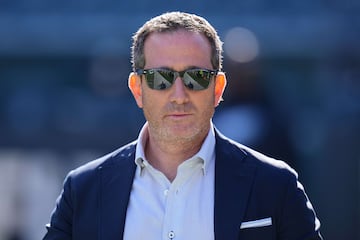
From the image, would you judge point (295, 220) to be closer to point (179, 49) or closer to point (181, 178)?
point (181, 178)

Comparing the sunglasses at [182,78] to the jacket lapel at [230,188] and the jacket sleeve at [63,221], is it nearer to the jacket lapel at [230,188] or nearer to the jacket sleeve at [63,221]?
the jacket lapel at [230,188]

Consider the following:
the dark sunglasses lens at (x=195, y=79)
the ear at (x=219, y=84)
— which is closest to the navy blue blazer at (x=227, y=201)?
the ear at (x=219, y=84)

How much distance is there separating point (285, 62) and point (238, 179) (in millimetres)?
9196

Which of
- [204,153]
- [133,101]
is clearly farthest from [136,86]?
[133,101]

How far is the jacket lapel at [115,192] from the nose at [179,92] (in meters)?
0.28

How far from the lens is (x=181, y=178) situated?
2.97m

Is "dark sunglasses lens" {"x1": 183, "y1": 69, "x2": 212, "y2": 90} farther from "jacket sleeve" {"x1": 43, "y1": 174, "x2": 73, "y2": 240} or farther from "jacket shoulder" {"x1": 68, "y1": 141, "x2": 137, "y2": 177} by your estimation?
"jacket sleeve" {"x1": 43, "y1": 174, "x2": 73, "y2": 240}

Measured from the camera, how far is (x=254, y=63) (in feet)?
16.9

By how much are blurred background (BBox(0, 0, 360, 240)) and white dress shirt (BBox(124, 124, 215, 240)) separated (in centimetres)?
187

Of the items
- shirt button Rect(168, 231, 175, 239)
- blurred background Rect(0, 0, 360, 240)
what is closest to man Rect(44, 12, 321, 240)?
shirt button Rect(168, 231, 175, 239)

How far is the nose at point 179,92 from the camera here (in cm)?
295

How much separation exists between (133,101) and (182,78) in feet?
23.9

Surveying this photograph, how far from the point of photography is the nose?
9.68 feet

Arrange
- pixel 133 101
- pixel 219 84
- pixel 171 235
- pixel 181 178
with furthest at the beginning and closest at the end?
pixel 133 101, pixel 219 84, pixel 181 178, pixel 171 235
